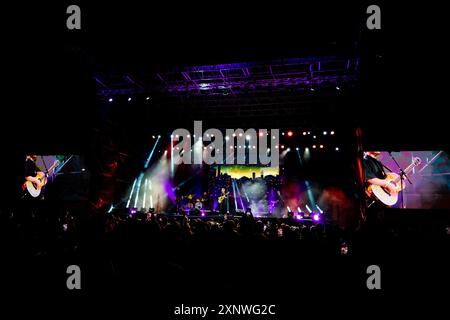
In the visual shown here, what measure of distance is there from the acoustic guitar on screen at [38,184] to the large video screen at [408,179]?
8.58 meters

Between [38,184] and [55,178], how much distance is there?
1.49 feet

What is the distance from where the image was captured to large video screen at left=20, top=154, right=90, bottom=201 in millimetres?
8109

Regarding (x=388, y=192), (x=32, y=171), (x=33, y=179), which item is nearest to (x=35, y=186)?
(x=33, y=179)

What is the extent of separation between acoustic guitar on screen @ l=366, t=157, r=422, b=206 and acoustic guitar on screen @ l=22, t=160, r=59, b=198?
28.3 ft

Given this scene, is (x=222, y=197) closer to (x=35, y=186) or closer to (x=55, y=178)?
(x=55, y=178)

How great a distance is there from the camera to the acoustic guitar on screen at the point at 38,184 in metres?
7.93

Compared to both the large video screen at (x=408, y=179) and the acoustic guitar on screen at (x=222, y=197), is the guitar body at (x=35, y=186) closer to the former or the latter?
the acoustic guitar on screen at (x=222, y=197)

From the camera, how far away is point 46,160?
846 cm

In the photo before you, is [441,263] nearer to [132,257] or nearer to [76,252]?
[132,257]

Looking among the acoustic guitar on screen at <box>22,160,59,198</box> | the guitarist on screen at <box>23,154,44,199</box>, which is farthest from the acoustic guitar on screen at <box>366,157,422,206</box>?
the guitarist on screen at <box>23,154,44,199</box>

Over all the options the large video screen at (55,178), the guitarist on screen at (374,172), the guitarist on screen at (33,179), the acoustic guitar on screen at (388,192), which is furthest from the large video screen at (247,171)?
the guitarist on screen at (33,179)

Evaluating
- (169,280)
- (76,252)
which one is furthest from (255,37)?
(76,252)

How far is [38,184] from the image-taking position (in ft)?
26.9

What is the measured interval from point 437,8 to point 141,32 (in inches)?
197
